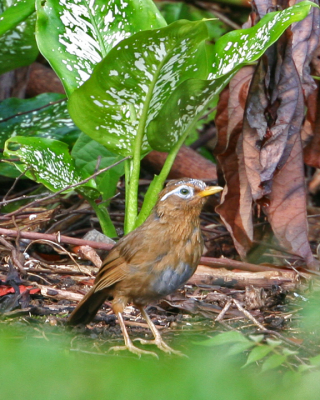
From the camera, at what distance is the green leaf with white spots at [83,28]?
175 inches

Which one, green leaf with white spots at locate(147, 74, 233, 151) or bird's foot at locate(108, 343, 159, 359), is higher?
green leaf with white spots at locate(147, 74, 233, 151)

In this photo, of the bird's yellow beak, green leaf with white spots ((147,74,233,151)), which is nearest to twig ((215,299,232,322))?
the bird's yellow beak

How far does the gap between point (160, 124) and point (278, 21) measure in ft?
3.37

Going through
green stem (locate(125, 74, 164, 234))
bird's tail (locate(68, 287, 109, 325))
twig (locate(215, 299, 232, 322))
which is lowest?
twig (locate(215, 299, 232, 322))

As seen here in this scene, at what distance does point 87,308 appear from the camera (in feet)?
12.1

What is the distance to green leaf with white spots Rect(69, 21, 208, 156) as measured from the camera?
157 inches

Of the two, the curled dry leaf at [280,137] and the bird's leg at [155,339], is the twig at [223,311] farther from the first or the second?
the curled dry leaf at [280,137]

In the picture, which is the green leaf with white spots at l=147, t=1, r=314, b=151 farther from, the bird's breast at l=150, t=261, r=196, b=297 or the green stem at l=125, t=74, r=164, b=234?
the bird's breast at l=150, t=261, r=196, b=297

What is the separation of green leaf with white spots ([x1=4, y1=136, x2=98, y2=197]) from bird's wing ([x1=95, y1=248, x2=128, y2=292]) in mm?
879

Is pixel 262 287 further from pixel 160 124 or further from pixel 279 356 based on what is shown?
pixel 279 356

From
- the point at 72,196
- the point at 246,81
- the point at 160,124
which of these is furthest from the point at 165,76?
the point at 72,196

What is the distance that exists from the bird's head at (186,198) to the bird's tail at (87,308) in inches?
24.1

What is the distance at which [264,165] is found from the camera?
436cm

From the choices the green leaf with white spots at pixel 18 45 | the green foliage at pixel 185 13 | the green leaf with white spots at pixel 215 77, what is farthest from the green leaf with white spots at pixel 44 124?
the green foliage at pixel 185 13
